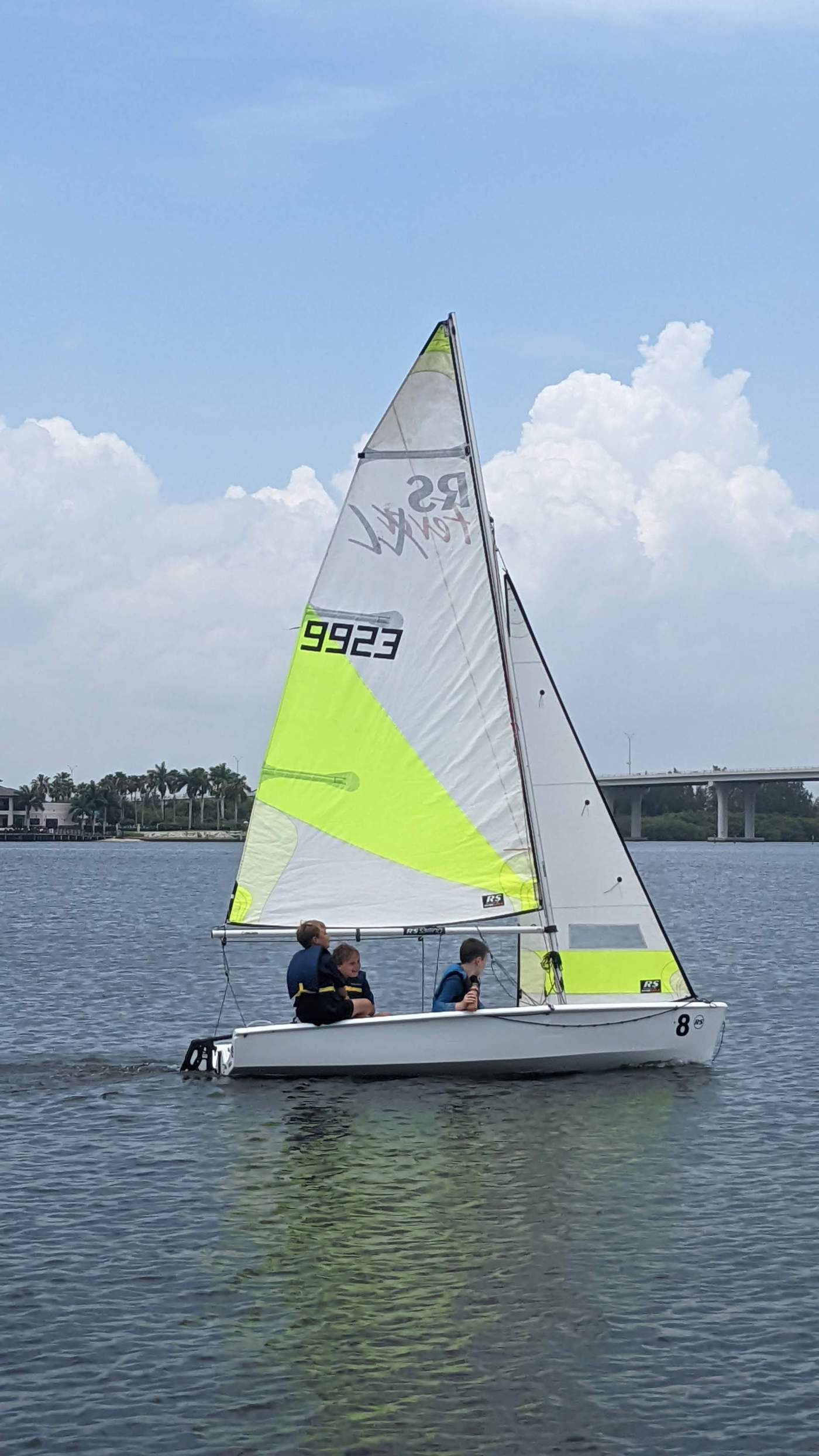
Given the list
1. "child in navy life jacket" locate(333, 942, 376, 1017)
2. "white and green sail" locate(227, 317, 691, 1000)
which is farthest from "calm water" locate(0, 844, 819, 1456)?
"white and green sail" locate(227, 317, 691, 1000)

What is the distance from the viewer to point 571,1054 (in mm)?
20297

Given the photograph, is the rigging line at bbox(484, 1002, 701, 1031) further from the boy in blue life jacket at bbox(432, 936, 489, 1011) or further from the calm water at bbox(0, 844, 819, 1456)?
the calm water at bbox(0, 844, 819, 1456)

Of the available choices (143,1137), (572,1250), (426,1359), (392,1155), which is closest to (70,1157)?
(143,1137)

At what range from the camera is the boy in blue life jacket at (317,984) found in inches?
755

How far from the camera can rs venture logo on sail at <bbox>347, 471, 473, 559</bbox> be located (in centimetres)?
2067

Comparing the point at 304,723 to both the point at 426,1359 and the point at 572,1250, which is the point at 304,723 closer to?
the point at 572,1250

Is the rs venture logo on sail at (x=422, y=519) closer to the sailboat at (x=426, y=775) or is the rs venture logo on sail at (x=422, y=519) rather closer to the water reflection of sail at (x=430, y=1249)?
the sailboat at (x=426, y=775)

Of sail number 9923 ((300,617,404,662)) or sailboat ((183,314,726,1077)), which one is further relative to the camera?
sail number 9923 ((300,617,404,662))

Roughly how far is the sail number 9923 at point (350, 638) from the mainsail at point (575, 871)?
1754 mm

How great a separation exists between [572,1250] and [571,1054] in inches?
265

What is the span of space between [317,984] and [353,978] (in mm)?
1065

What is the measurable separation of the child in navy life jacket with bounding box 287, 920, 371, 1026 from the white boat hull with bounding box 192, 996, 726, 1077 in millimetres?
157

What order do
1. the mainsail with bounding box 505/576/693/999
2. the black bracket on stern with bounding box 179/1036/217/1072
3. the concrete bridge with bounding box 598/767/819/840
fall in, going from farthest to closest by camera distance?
the concrete bridge with bounding box 598/767/819/840, the black bracket on stern with bounding box 179/1036/217/1072, the mainsail with bounding box 505/576/693/999

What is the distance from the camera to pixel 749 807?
18038cm
